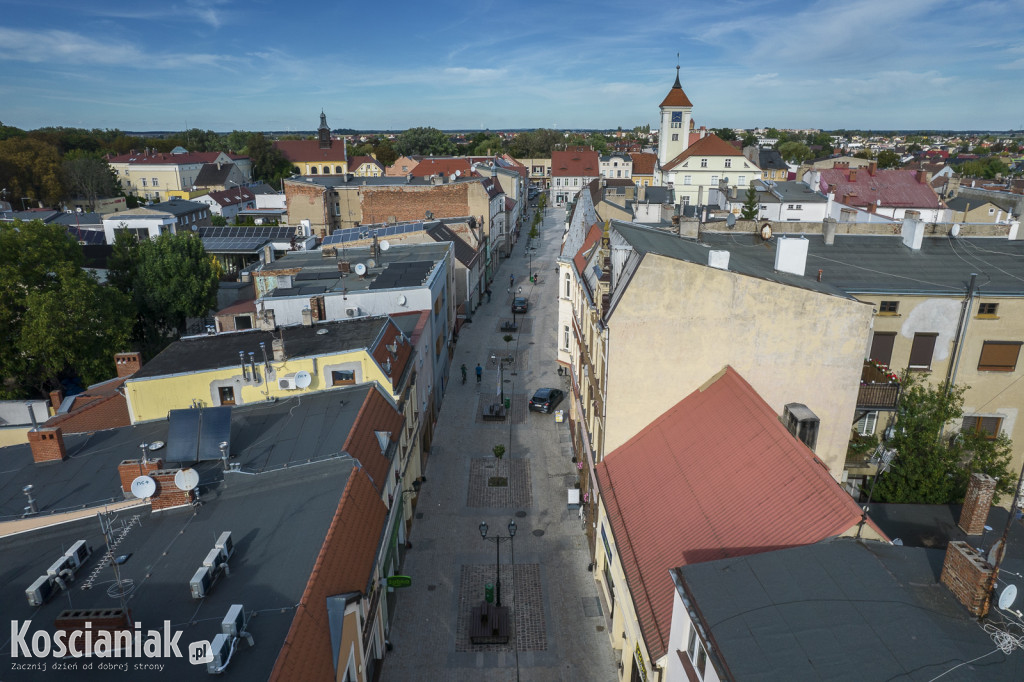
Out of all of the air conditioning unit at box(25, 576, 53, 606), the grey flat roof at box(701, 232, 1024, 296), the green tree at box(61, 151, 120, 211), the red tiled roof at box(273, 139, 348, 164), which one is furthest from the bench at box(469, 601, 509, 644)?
the red tiled roof at box(273, 139, 348, 164)

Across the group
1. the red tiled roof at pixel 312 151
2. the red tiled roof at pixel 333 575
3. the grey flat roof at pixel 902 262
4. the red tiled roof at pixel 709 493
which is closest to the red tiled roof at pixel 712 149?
the grey flat roof at pixel 902 262

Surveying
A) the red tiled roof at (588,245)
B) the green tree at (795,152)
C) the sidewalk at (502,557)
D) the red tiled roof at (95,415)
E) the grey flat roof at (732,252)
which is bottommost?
the sidewalk at (502,557)

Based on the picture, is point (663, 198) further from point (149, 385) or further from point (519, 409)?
point (149, 385)

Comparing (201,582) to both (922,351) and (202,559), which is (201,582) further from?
(922,351)

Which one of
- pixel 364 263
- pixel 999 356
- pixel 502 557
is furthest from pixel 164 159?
pixel 999 356

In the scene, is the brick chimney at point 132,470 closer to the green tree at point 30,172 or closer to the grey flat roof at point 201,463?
the grey flat roof at point 201,463

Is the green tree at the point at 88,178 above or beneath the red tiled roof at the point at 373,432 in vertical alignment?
above
